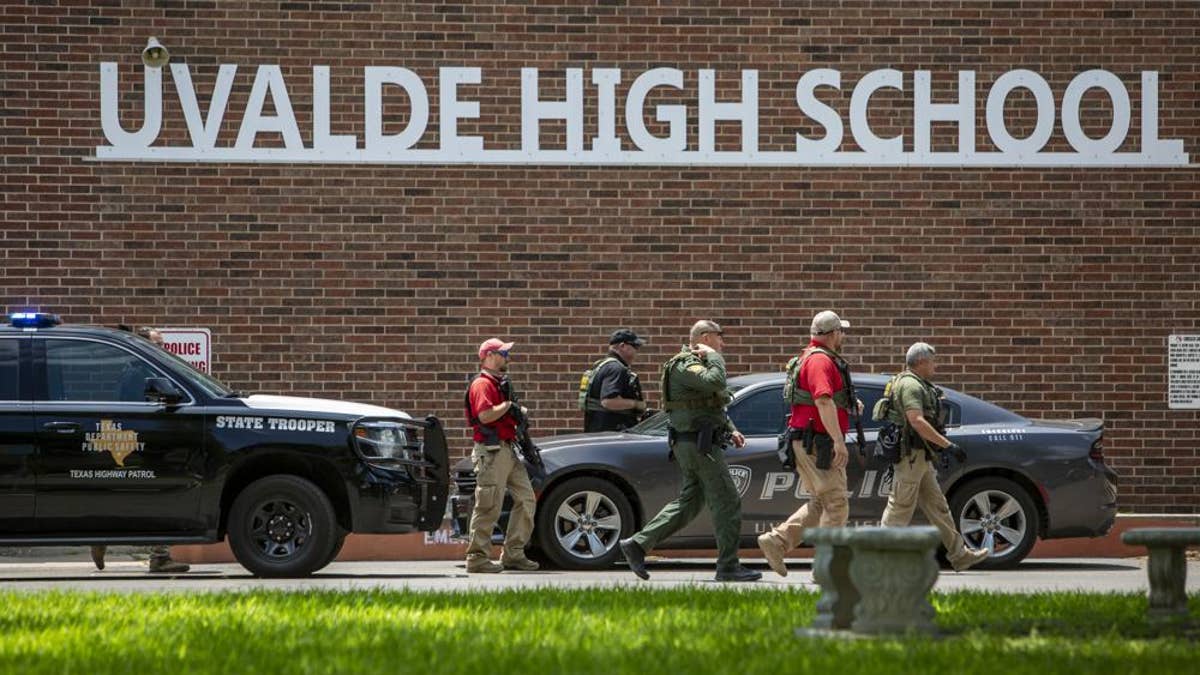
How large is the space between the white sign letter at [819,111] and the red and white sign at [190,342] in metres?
5.76

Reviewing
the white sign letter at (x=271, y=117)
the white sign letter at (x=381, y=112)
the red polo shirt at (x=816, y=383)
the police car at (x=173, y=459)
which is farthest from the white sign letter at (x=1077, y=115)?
the police car at (x=173, y=459)

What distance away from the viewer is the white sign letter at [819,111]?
59.2 feet

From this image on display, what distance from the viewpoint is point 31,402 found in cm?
1298

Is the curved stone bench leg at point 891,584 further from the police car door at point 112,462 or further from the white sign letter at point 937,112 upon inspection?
the white sign letter at point 937,112

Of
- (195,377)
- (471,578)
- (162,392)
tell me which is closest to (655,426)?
(471,578)

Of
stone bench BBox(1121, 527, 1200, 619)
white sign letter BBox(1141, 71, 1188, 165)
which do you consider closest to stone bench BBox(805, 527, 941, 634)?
stone bench BBox(1121, 527, 1200, 619)

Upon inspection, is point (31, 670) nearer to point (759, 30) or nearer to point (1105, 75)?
point (759, 30)

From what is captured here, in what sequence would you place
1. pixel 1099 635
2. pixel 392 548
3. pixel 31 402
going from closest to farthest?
pixel 1099 635 < pixel 31 402 < pixel 392 548

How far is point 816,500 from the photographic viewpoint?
12.8m

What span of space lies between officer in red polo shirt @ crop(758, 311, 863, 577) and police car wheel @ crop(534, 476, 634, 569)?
68.5 inches

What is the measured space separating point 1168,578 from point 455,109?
10.1 metres

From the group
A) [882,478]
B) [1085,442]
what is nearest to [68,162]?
[882,478]

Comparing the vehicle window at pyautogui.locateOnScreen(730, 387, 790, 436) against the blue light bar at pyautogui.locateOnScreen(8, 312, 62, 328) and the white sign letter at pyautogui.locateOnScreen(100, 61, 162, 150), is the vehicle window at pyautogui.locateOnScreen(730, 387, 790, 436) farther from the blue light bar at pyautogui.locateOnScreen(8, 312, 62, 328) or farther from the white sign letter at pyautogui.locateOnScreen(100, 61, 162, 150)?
the white sign letter at pyautogui.locateOnScreen(100, 61, 162, 150)

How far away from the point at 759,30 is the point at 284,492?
7322 mm
